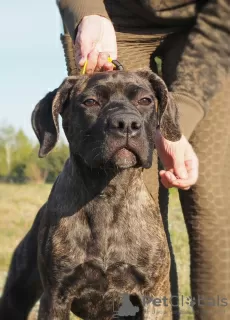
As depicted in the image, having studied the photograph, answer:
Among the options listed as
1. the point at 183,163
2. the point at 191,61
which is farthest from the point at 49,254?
the point at 191,61

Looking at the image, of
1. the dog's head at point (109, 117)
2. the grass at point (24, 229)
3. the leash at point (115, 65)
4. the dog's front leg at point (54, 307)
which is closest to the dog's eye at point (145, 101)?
the dog's head at point (109, 117)

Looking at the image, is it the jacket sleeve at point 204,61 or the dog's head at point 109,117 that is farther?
the jacket sleeve at point 204,61

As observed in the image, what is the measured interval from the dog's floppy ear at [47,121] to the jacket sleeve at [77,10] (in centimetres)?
59

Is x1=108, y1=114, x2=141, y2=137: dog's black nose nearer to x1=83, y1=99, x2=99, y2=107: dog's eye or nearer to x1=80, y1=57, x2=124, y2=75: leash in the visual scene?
x1=83, y1=99, x2=99, y2=107: dog's eye

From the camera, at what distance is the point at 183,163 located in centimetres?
538

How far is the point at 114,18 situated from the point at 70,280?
6.24ft

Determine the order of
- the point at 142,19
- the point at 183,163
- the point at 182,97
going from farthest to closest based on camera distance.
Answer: the point at 142,19 < the point at 182,97 < the point at 183,163

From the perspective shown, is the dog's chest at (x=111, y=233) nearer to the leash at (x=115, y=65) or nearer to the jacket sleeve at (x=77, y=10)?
the leash at (x=115, y=65)

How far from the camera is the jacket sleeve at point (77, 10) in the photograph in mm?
5879

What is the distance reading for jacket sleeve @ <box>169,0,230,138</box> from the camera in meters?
5.93

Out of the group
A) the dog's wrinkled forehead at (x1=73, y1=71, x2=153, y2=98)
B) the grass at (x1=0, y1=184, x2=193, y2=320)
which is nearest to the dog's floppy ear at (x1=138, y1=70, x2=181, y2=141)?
the dog's wrinkled forehead at (x1=73, y1=71, x2=153, y2=98)

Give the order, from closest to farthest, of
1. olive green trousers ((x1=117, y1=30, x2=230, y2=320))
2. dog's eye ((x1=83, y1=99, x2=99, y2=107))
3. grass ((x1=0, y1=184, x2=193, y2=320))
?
1. dog's eye ((x1=83, y1=99, x2=99, y2=107))
2. olive green trousers ((x1=117, y1=30, x2=230, y2=320))
3. grass ((x1=0, y1=184, x2=193, y2=320))

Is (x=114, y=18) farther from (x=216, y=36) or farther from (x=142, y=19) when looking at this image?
(x=216, y=36)

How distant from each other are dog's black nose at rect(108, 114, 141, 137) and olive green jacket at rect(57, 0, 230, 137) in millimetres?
686
